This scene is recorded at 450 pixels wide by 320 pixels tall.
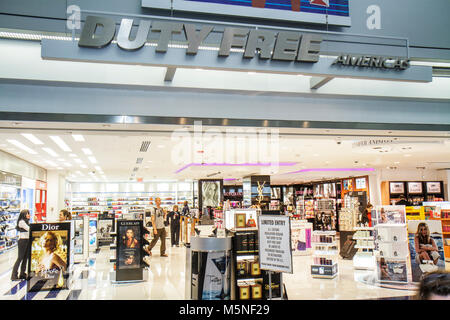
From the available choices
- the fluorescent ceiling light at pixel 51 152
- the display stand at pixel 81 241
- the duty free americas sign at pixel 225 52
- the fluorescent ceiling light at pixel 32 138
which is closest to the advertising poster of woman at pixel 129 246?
the display stand at pixel 81 241

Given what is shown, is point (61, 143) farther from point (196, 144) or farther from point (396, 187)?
point (396, 187)

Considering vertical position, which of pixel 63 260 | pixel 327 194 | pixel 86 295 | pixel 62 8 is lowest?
pixel 86 295

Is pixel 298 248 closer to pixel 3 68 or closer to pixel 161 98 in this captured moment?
pixel 161 98

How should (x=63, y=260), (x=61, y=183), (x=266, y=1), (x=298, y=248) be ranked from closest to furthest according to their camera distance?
(x=266, y=1) → (x=63, y=260) → (x=298, y=248) → (x=61, y=183)

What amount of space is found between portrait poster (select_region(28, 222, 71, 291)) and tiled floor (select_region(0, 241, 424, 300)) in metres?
0.20

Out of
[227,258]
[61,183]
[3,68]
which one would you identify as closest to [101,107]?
[3,68]

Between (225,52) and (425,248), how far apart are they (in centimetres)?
584

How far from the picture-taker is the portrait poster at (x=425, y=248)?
23.5 ft

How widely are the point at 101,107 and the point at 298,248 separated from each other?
7.92 meters

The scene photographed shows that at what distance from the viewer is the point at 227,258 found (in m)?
5.02

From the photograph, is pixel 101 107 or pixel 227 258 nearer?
pixel 227 258

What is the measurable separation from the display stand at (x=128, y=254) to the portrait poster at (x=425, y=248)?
5502mm

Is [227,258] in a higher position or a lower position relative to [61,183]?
lower

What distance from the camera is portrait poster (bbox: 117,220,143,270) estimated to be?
707cm
